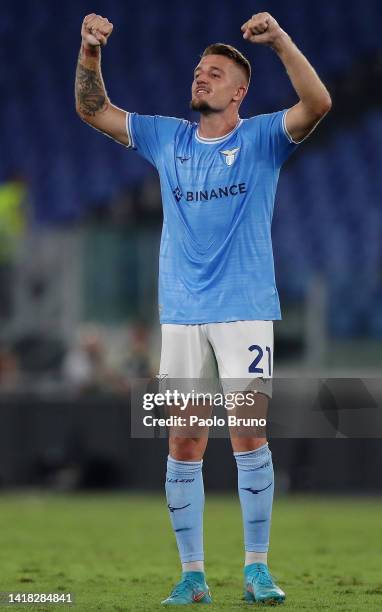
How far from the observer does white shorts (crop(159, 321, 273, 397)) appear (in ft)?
17.3

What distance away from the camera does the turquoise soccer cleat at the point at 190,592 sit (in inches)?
202

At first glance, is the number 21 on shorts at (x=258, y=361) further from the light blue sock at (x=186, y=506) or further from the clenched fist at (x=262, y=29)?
the clenched fist at (x=262, y=29)

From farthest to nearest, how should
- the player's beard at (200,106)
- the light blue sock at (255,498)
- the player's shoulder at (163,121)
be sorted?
the player's shoulder at (163,121) → the player's beard at (200,106) → the light blue sock at (255,498)

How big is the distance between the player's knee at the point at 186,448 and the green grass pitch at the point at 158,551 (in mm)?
594

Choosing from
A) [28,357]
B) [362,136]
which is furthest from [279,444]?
[362,136]

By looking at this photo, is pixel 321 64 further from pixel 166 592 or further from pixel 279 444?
pixel 166 592

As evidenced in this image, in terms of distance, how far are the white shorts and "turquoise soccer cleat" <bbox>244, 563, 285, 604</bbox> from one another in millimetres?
708

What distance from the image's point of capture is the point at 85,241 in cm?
1500

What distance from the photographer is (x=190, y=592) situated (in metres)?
5.17

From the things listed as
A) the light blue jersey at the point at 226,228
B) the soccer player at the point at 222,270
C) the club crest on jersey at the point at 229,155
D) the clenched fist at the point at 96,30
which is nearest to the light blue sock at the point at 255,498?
the soccer player at the point at 222,270

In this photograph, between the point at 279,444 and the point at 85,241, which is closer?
the point at 279,444

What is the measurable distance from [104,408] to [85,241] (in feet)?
7.83

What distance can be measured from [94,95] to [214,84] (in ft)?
1.88

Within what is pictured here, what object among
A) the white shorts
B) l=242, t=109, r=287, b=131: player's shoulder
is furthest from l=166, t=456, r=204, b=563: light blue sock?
l=242, t=109, r=287, b=131: player's shoulder
